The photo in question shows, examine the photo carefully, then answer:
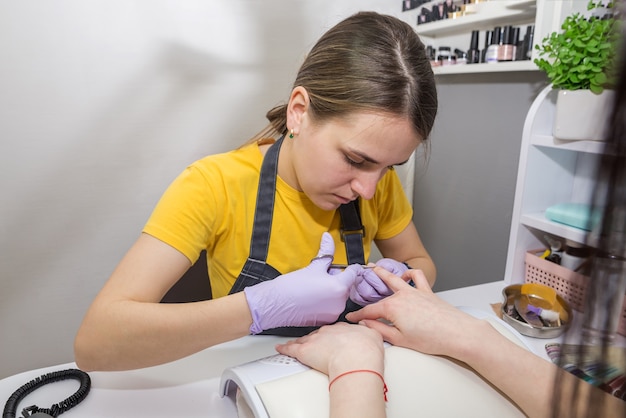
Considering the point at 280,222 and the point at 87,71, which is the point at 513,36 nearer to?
the point at 280,222

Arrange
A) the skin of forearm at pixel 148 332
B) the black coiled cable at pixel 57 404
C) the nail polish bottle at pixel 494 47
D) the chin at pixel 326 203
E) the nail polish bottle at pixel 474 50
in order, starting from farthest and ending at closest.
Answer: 1. the nail polish bottle at pixel 474 50
2. the nail polish bottle at pixel 494 47
3. the chin at pixel 326 203
4. the skin of forearm at pixel 148 332
5. the black coiled cable at pixel 57 404

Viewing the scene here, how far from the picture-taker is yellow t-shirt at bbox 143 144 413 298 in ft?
3.27

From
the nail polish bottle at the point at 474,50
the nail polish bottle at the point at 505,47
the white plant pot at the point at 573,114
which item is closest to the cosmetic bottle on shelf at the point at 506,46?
the nail polish bottle at the point at 505,47

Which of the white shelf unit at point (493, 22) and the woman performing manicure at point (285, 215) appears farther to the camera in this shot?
the white shelf unit at point (493, 22)

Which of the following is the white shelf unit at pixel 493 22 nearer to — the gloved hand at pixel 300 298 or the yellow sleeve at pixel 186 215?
the gloved hand at pixel 300 298

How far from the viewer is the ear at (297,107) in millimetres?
1028

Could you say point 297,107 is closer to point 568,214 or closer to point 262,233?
point 262,233

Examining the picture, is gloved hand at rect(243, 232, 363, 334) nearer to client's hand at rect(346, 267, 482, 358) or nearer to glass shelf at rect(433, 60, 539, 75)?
client's hand at rect(346, 267, 482, 358)

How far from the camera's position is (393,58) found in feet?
3.13

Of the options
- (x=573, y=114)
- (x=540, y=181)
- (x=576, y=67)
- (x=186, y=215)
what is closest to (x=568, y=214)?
(x=540, y=181)

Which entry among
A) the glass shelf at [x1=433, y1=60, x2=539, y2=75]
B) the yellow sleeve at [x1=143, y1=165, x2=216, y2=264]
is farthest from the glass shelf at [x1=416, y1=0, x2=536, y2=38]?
the yellow sleeve at [x1=143, y1=165, x2=216, y2=264]

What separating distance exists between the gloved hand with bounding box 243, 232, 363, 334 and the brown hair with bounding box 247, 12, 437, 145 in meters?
0.34

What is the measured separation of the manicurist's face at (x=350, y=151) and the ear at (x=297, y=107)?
1 centimetres

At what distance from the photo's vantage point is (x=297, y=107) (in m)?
1.05
